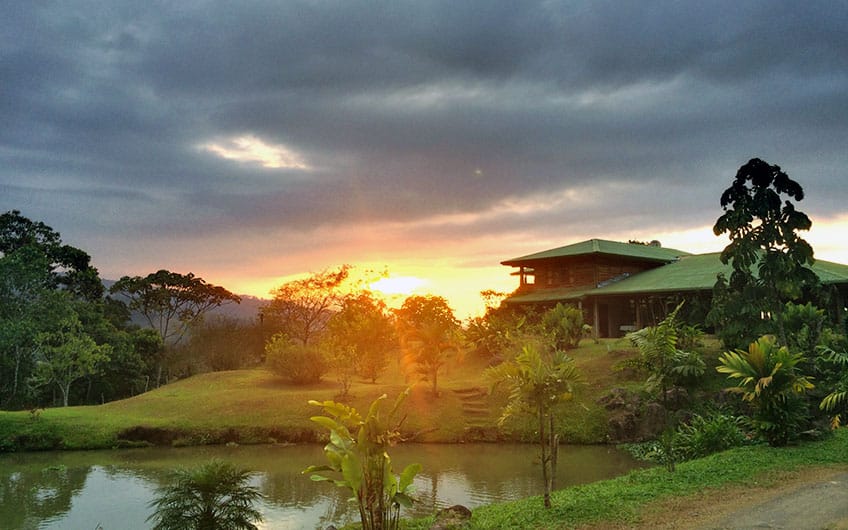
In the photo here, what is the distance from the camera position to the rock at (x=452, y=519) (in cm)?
937

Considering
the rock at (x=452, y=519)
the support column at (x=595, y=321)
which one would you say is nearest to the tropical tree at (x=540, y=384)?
the rock at (x=452, y=519)

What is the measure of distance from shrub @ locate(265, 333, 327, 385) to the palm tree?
81.1 feet

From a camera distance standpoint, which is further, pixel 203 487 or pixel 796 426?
pixel 796 426

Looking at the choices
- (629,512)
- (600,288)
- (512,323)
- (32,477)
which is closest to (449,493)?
(629,512)

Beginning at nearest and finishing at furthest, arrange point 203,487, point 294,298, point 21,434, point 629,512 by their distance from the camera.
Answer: point 203,487, point 629,512, point 21,434, point 294,298

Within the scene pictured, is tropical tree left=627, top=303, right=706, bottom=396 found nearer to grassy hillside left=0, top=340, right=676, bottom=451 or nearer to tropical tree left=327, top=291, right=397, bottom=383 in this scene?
grassy hillside left=0, top=340, right=676, bottom=451

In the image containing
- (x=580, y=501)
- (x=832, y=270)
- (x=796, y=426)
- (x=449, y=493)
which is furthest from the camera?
(x=832, y=270)

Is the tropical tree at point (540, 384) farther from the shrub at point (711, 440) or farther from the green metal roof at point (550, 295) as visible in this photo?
the green metal roof at point (550, 295)

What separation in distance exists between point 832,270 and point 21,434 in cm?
4115

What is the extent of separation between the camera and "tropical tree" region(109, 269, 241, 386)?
50.1 metres

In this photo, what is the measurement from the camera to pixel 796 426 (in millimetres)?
14453

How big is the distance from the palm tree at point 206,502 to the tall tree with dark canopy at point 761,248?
22388 millimetres

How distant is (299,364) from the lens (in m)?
33.8

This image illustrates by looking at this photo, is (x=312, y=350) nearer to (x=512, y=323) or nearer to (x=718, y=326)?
(x=512, y=323)
